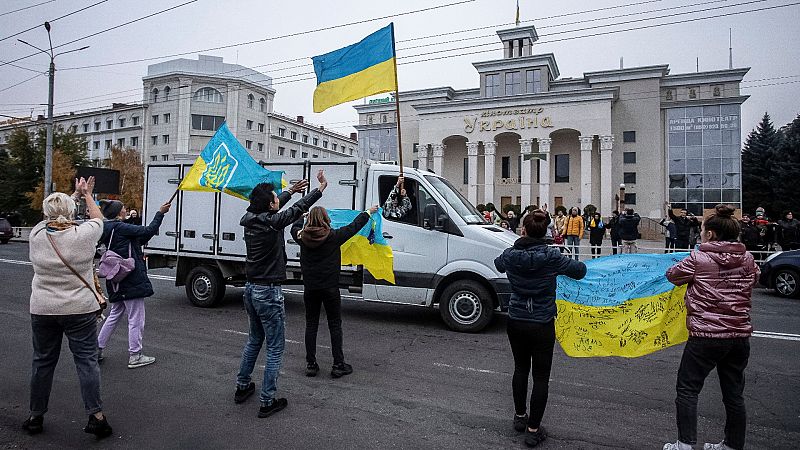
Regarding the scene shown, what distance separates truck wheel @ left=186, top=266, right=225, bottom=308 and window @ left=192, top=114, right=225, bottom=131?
55.5 metres

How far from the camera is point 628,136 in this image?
48.1m

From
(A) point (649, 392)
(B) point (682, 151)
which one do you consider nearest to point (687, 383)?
(A) point (649, 392)

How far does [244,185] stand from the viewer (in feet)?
19.9

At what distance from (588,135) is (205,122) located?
46.3 m

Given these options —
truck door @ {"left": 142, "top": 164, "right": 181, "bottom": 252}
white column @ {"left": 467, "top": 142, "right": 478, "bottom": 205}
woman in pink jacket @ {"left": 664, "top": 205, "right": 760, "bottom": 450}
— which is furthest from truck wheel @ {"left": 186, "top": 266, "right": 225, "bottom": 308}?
white column @ {"left": 467, "top": 142, "right": 478, "bottom": 205}

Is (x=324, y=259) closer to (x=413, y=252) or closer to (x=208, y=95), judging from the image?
(x=413, y=252)

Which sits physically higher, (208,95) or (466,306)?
(208,95)

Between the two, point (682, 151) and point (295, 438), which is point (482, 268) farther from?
point (682, 151)

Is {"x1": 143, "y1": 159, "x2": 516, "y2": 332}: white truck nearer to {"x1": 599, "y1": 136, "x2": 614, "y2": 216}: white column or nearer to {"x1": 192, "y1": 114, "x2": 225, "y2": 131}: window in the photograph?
{"x1": 599, "y1": 136, "x2": 614, "y2": 216}: white column

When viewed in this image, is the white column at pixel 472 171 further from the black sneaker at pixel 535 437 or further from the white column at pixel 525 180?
the black sneaker at pixel 535 437

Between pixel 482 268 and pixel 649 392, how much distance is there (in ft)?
9.92

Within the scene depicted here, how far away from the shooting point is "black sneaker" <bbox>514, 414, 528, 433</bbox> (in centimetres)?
427

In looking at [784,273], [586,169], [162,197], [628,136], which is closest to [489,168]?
[586,169]
